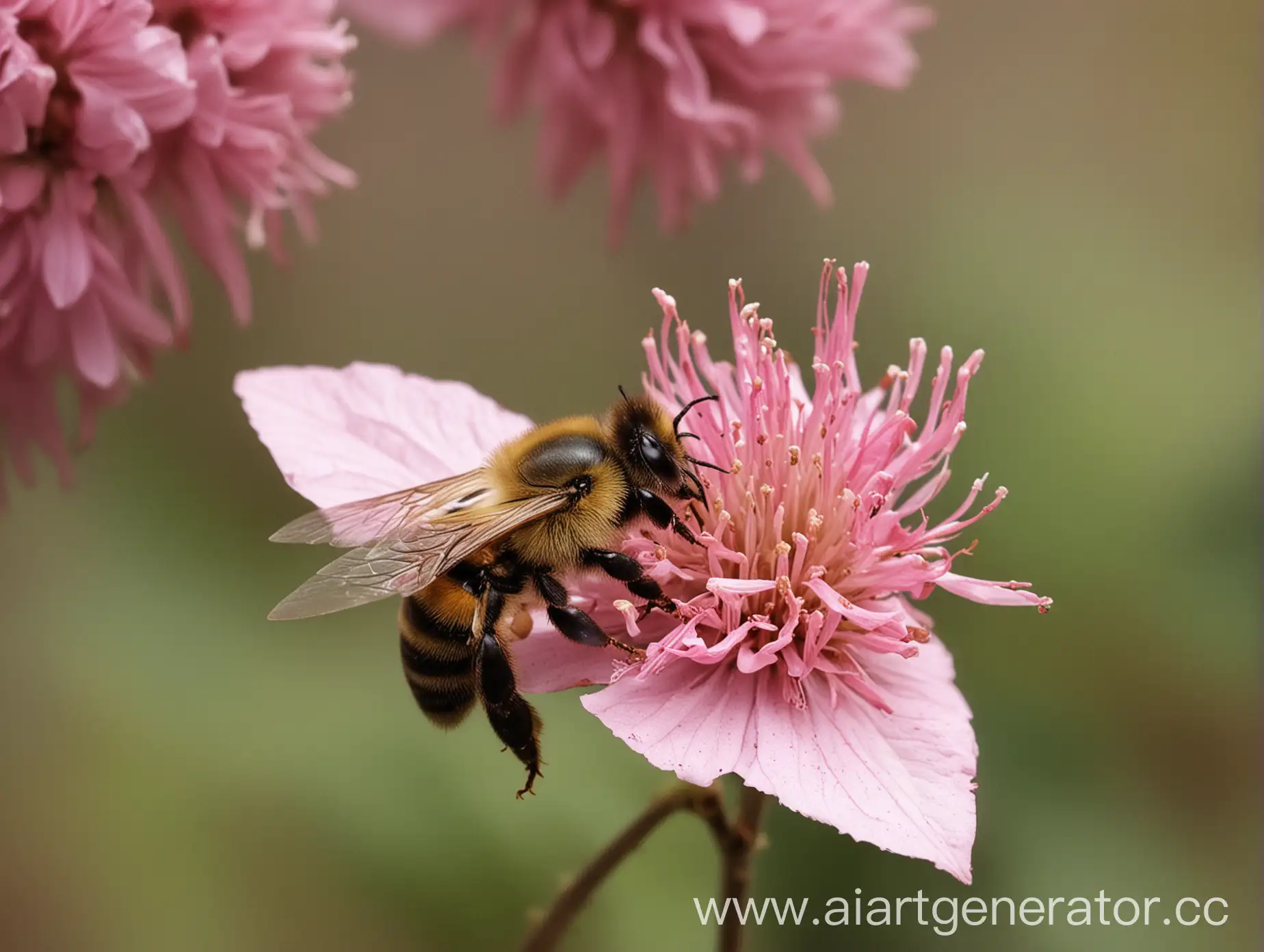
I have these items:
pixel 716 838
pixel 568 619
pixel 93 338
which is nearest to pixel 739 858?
pixel 716 838

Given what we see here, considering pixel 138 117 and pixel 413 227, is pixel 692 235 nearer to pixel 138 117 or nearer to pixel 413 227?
pixel 413 227

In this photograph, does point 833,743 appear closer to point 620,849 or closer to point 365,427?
point 620,849

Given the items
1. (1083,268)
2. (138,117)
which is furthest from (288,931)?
(1083,268)

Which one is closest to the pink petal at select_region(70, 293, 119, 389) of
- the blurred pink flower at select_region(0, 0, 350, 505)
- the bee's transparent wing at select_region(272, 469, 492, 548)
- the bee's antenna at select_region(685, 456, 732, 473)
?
the blurred pink flower at select_region(0, 0, 350, 505)

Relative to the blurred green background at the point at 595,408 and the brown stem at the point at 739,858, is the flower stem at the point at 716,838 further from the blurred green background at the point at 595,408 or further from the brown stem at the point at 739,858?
the blurred green background at the point at 595,408

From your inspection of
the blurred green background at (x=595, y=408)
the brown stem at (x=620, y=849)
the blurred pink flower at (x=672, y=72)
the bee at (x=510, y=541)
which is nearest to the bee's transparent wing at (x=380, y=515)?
the bee at (x=510, y=541)

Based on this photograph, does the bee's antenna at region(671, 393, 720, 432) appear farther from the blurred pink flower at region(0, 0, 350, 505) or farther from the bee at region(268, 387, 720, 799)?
the blurred pink flower at region(0, 0, 350, 505)
